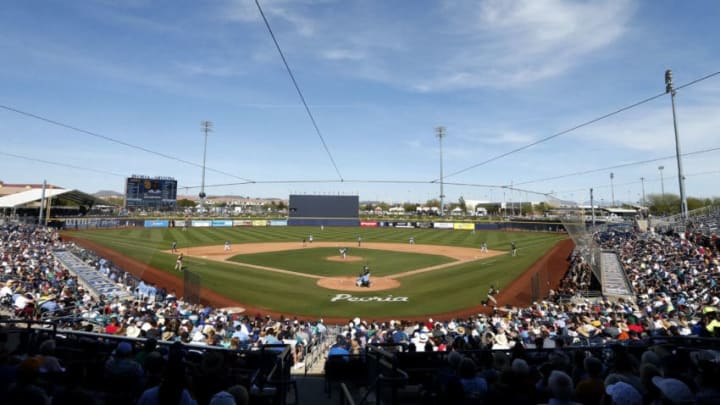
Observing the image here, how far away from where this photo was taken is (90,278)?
2122 cm

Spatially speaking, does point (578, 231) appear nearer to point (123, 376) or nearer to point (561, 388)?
point (561, 388)

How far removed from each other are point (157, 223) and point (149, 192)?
20.7 feet

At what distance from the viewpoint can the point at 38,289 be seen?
16203 mm

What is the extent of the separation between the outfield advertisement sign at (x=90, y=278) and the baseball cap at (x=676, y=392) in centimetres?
2089

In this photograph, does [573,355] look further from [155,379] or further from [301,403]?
[155,379]

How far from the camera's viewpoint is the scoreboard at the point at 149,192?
6650cm

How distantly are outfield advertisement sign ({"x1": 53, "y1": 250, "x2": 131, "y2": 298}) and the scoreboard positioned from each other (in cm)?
4249

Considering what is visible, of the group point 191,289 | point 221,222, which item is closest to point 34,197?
point 221,222

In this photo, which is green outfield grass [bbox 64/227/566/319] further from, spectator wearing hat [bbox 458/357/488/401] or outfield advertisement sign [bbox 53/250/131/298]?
spectator wearing hat [bbox 458/357/488/401]

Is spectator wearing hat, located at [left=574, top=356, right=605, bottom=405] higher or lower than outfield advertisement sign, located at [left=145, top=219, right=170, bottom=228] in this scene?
lower

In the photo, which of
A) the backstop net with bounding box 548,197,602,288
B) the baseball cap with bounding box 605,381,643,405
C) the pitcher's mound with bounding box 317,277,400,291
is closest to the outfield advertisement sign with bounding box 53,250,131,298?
the pitcher's mound with bounding box 317,277,400,291

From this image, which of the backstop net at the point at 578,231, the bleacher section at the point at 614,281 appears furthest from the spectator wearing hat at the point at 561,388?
the backstop net at the point at 578,231

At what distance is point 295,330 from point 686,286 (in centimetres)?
1736

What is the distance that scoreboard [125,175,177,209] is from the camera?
66500 mm
